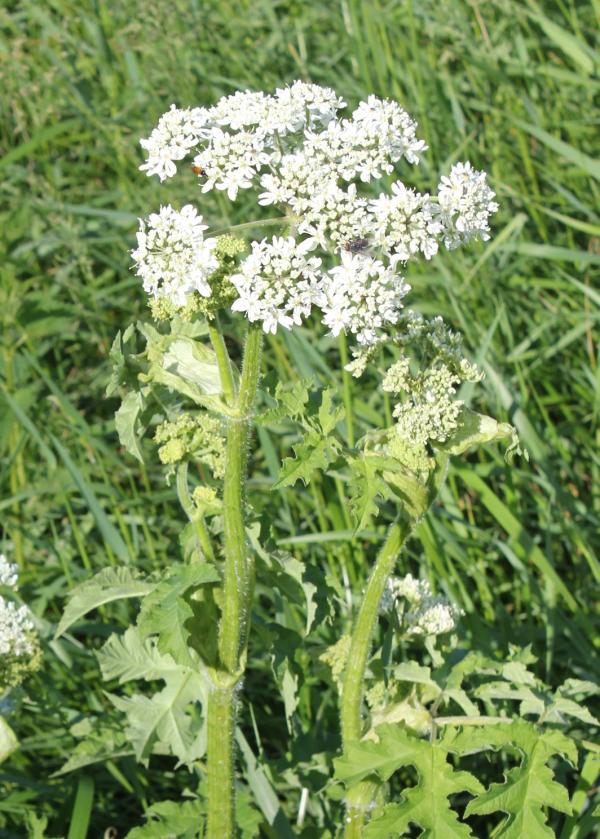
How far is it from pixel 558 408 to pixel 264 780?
7.78ft

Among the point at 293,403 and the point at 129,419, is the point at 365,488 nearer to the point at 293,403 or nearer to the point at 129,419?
the point at 293,403

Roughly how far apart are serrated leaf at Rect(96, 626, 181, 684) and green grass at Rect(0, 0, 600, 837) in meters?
0.33

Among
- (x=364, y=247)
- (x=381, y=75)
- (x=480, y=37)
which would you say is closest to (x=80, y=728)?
(x=364, y=247)

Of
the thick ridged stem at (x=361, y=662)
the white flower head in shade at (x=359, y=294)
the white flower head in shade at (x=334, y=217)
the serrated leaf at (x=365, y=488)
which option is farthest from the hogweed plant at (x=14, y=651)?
the white flower head in shade at (x=334, y=217)

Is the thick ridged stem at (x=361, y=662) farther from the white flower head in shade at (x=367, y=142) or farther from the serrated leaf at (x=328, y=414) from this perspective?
the white flower head in shade at (x=367, y=142)

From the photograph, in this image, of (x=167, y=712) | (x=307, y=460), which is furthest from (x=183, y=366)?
(x=167, y=712)

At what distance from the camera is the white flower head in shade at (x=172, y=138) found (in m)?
2.53

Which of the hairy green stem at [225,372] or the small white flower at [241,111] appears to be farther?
the hairy green stem at [225,372]

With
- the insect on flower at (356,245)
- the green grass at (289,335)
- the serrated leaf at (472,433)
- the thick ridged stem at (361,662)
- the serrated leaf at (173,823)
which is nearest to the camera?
the insect on flower at (356,245)

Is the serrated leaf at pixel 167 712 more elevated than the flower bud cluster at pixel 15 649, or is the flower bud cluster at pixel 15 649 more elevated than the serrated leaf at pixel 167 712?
the flower bud cluster at pixel 15 649

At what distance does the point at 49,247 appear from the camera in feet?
17.4

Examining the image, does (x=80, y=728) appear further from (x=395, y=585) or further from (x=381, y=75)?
A: (x=381, y=75)

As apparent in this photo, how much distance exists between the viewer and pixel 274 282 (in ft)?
7.68

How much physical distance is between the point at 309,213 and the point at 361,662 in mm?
1211
